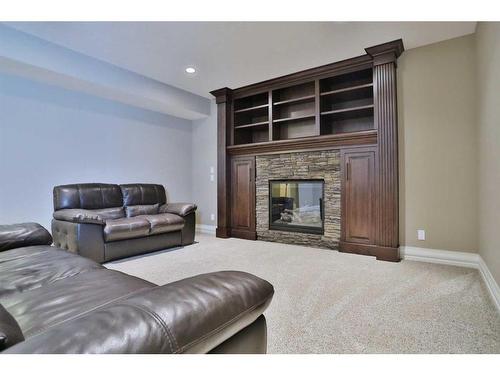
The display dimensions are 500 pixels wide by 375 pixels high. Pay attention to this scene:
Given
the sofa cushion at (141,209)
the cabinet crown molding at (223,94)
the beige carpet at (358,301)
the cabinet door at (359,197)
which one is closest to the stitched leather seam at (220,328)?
the beige carpet at (358,301)

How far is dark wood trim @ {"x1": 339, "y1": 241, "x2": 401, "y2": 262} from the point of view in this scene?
2.98m

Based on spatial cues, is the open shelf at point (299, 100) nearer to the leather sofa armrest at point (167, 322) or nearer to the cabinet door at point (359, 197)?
the cabinet door at point (359, 197)

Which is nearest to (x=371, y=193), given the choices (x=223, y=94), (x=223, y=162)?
(x=223, y=162)

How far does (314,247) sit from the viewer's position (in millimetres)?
3691

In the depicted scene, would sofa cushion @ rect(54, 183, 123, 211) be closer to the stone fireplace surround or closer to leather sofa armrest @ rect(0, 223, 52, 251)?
leather sofa armrest @ rect(0, 223, 52, 251)

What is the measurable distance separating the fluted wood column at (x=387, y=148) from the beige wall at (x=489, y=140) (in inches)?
29.0

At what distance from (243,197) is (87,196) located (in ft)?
7.37

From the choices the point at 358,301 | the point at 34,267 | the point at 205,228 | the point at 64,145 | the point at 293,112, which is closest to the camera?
the point at 34,267

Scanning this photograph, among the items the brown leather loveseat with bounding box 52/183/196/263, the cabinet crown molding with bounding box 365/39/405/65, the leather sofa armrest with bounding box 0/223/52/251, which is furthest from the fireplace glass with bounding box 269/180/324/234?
the leather sofa armrest with bounding box 0/223/52/251

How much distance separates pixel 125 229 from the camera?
10.1 ft

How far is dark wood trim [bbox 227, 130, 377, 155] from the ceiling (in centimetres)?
98

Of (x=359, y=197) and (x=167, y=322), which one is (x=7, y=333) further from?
(x=359, y=197)

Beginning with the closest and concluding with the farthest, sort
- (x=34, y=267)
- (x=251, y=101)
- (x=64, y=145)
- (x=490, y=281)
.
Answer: (x=34, y=267) → (x=490, y=281) → (x=64, y=145) → (x=251, y=101)
